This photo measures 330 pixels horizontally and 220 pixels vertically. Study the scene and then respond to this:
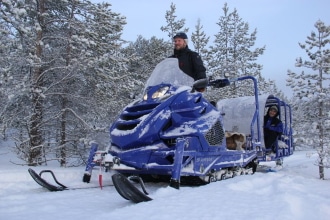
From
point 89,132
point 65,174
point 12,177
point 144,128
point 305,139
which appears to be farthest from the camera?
point 305,139

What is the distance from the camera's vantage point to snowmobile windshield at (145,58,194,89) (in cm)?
585

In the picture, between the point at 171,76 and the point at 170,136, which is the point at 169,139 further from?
the point at 171,76

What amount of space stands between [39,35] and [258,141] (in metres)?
8.25

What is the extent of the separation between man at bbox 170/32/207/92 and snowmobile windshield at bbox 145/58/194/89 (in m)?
0.29

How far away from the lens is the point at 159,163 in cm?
503

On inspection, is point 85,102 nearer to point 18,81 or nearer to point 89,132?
point 89,132

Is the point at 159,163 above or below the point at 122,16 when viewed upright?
below

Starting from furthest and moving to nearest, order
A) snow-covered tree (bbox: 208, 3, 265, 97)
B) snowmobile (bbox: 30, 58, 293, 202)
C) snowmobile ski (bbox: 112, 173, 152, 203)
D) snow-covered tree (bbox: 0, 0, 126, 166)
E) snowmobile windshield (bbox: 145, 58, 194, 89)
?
snow-covered tree (bbox: 208, 3, 265, 97) → snow-covered tree (bbox: 0, 0, 126, 166) → snowmobile windshield (bbox: 145, 58, 194, 89) → snowmobile (bbox: 30, 58, 293, 202) → snowmobile ski (bbox: 112, 173, 152, 203)

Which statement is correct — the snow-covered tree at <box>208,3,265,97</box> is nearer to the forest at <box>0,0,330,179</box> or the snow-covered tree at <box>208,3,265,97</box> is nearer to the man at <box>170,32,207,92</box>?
the forest at <box>0,0,330,179</box>

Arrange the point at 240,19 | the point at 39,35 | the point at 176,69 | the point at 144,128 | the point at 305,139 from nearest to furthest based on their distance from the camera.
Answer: the point at 144,128, the point at 176,69, the point at 39,35, the point at 305,139, the point at 240,19

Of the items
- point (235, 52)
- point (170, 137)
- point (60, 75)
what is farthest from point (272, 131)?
point (235, 52)

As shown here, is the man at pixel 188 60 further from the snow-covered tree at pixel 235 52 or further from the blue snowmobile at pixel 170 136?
the snow-covered tree at pixel 235 52

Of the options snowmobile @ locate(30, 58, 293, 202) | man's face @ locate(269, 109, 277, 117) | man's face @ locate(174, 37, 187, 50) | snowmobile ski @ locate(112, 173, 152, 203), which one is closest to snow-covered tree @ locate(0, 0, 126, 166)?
man's face @ locate(174, 37, 187, 50)

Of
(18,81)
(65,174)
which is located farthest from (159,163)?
(18,81)
